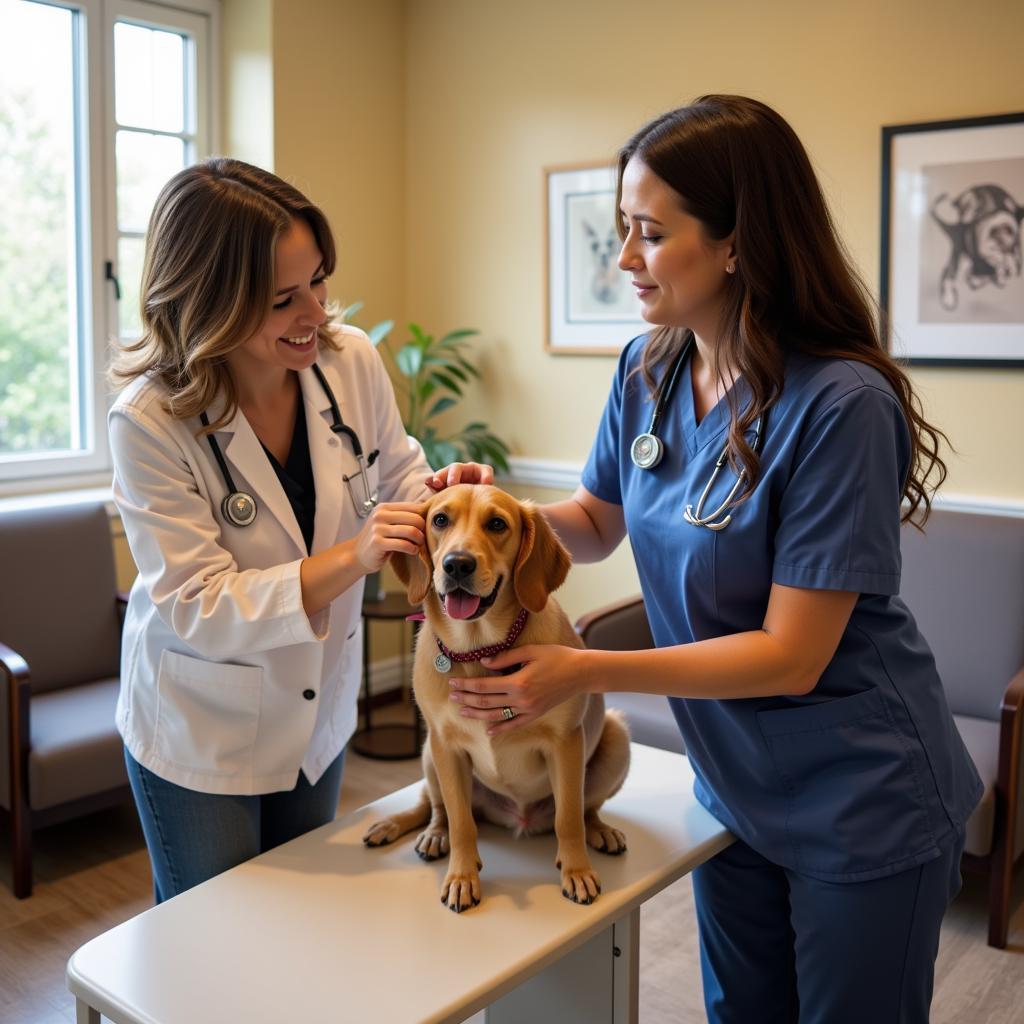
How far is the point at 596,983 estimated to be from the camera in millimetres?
1702

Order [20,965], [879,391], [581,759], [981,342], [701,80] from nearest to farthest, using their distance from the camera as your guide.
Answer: [879,391] < [581,759] < [20,965] < [981,342] < [701,80]

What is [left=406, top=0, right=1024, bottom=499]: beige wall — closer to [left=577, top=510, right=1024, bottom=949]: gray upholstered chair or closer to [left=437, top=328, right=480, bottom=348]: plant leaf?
[left=437, top=328, right=480, bottom=348]: plant leaf

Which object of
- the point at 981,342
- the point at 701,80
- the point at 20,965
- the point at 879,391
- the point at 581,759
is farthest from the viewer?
the point at 701,80

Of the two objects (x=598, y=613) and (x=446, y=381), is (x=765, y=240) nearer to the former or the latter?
(x=598, y=613)

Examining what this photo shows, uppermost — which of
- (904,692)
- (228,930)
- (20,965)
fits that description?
(904,692)

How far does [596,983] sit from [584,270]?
9.97 ft

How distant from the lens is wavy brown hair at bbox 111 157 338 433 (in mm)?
1644

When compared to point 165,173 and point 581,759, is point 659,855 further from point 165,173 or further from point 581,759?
point 165,173

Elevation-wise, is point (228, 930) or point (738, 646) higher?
point (738, 646)

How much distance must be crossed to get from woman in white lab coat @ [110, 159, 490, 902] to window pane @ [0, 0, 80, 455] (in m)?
2.58

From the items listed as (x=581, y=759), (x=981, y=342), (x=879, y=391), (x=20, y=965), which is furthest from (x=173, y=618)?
(x=981, y=342)

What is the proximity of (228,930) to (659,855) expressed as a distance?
62cm

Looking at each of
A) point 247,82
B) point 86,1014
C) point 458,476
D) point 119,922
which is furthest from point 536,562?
point 247,82

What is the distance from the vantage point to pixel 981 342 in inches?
133
